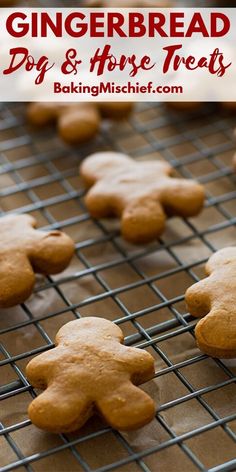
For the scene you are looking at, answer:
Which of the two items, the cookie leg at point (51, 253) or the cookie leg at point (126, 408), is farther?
the cookie leg at point (51, 253)

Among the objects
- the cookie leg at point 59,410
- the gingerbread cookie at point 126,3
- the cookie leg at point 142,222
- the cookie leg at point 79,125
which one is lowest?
the cookie leg at point 59,410

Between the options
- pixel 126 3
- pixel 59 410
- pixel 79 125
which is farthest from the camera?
pixel 126 3

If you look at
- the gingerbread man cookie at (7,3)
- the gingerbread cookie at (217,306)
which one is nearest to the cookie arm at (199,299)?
the gingerbread cookie at (217,306)

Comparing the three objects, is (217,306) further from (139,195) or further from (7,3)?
(7,3)

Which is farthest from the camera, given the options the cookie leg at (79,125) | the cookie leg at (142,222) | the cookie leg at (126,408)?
the cookie leg at (79,125)

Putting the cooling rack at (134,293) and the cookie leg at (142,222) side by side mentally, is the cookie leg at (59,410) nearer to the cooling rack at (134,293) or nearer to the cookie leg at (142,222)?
the cooling rack at (134,293)

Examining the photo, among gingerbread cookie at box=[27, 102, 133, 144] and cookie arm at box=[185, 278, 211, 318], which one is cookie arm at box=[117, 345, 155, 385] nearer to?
cookie arm at box=[185, 278, 211, 318]

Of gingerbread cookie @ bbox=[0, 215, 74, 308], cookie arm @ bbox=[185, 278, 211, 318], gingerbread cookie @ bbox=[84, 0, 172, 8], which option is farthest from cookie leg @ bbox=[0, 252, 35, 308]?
gingerbread cookie @ bbox=[84, 0, 172, 8]

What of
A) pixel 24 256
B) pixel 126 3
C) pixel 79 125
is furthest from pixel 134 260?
pixel 126 3
